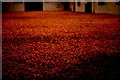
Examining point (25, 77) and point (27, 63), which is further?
point (27, 63)

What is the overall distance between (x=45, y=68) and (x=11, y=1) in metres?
37.7

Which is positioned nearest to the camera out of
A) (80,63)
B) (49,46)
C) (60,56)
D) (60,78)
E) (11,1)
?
(60,78)

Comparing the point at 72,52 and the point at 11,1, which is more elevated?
the point at 11,1

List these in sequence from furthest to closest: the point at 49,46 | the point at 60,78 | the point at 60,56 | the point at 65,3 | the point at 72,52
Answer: the point at 65,3, the point at 49,46, the point at 72,52, the point at 60,56, the point at 60,78

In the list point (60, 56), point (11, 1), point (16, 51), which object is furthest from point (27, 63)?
point (11, 1)

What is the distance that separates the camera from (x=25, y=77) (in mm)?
4711

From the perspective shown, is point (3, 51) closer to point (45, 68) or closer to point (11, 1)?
point (45, 68)

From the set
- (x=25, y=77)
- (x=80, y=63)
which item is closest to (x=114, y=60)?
(x=80, y=63)

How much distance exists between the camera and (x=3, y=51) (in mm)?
7199

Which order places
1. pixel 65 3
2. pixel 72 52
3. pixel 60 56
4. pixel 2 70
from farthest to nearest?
1. pixel 65 3
2. pixel 72 52
3. pixel 60 56
4. pixel 2 70

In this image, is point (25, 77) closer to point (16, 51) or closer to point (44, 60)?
point (44, 60)

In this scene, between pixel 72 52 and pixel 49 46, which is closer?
pixel 72 52

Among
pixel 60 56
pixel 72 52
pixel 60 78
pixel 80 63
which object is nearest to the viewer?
pixel 60 78

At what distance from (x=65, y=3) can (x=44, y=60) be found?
1559 inches
